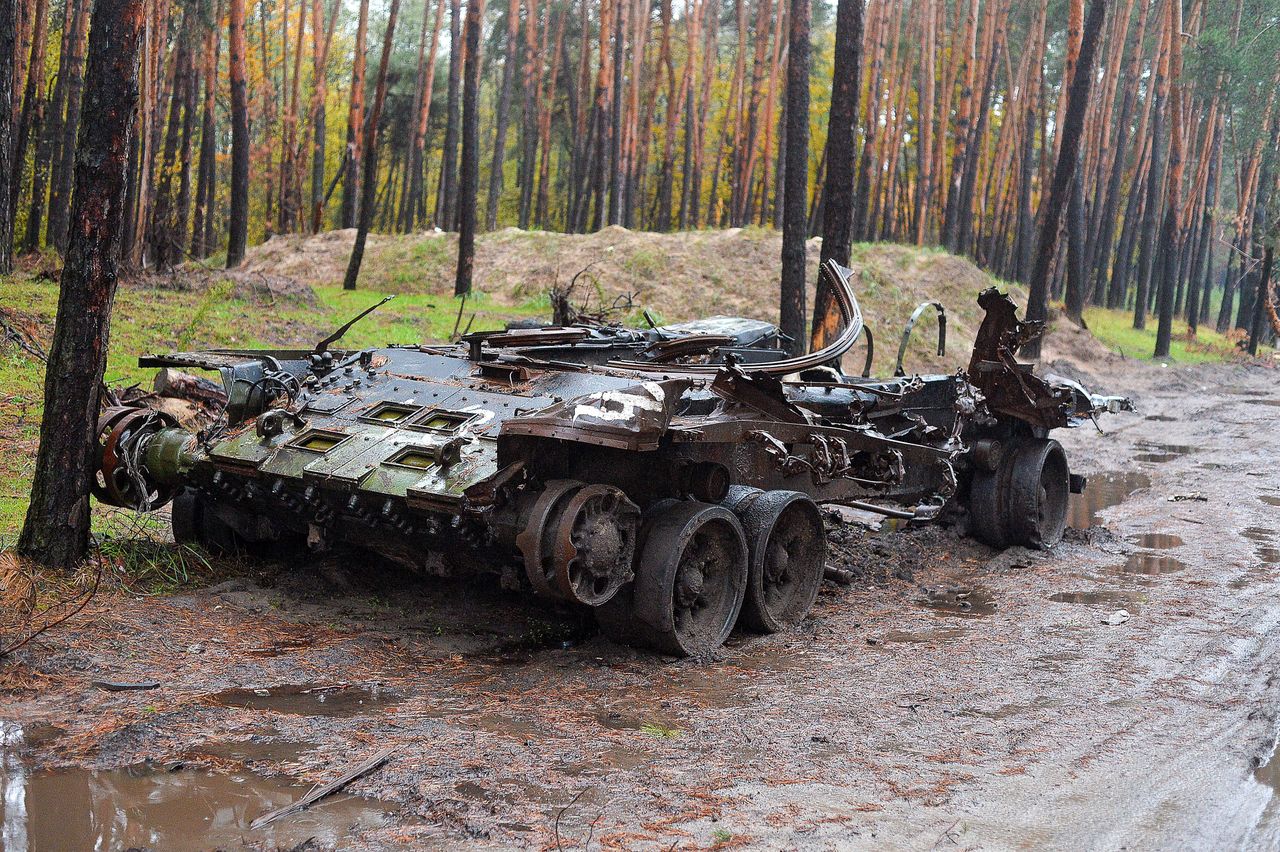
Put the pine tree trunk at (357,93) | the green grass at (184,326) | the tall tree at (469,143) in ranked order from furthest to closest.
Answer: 1. the pine tree trunk at (357,93)
2. the tall tree at (469,143)
3. the green grass at (184,326)

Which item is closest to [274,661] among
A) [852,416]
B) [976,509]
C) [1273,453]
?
[852,416]

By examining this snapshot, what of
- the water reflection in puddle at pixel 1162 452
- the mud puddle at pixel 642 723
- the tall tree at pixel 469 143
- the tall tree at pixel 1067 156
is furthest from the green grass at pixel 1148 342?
the mud puddle at pixel 642 723

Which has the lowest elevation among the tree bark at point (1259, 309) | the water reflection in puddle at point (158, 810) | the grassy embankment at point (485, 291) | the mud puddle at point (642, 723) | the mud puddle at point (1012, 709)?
the water reflection in puddle at point (158, 810)

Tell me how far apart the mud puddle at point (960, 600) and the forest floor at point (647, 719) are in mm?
44

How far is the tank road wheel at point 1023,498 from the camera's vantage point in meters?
10.0

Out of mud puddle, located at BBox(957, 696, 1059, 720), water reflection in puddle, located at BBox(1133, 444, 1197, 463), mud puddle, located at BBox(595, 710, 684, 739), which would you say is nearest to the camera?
mud puddle, located at BBox(595, 710, 684, 739)

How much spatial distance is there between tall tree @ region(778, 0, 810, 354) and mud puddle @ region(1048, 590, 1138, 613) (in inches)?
235

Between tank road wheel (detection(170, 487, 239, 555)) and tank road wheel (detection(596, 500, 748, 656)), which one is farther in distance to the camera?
tank road wheel (detection(170, 487, 239, 555))

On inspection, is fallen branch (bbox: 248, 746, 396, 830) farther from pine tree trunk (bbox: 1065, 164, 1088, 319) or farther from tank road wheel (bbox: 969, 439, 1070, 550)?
pine tree trunk (bbox: 1065, 164, 1088, 319)

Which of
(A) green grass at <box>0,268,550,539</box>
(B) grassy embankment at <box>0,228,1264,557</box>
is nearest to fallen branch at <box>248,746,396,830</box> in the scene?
(A) green grass at <box>0,268,550,539</box>

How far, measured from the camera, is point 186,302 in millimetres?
16156

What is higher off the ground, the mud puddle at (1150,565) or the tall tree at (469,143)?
the tall tree at (469,143)

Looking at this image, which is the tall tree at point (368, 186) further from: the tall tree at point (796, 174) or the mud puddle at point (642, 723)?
the mud puddle at point (642, 723)

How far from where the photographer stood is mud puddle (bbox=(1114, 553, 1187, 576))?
9.11 metres
